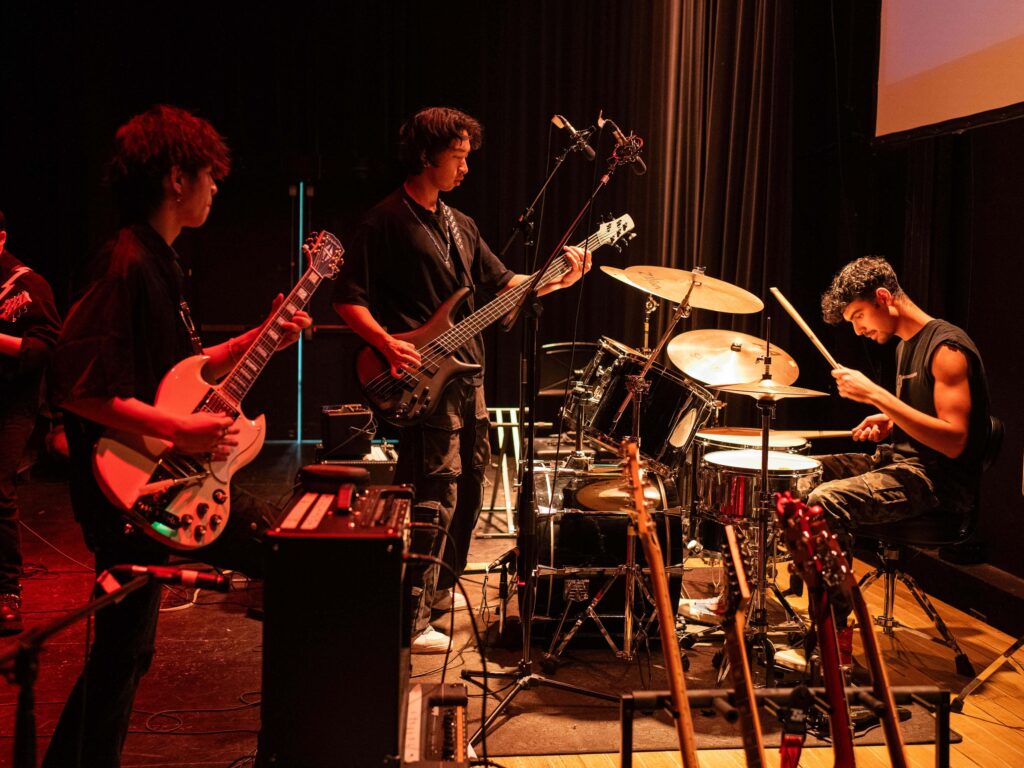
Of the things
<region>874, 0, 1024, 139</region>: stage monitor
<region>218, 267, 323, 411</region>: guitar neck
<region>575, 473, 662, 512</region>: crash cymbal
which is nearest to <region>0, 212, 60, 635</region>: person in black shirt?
<region>218, 267, 323, 411</region>: guitar neck

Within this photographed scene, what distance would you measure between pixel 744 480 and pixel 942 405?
2.75 ft

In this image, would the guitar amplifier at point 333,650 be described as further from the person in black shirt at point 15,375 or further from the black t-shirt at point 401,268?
the person in black shirt at point 15,375

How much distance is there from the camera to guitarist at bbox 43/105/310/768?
223cm

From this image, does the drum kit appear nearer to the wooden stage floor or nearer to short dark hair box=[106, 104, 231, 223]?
the wooden stage floor

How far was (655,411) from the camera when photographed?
4.11m

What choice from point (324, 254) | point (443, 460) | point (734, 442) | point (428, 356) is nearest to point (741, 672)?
point (324, 254)

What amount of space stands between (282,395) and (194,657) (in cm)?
509

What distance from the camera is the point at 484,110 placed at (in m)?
7.87

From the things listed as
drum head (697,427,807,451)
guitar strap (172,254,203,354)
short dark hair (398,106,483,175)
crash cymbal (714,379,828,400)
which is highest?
short dark hair (398,106,483,175)

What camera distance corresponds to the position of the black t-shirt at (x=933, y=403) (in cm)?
390

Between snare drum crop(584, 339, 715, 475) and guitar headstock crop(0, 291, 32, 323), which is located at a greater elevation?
guitar headstock crop(0, 291, 32, 323)

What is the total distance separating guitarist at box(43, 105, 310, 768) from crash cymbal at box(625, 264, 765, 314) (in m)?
2.02

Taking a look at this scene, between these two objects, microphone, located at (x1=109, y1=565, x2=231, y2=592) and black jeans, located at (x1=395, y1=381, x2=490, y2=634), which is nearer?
microphone, located at (x1=109, y1=565, x2=231, y2=592)

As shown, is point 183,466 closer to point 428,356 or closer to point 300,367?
point 428,356
